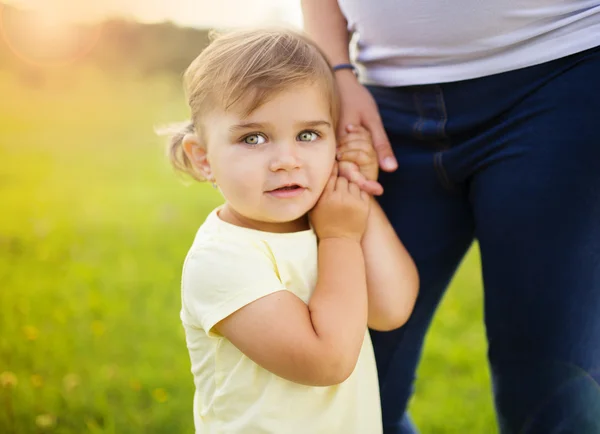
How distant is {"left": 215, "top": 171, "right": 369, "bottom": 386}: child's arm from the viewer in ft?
4.29

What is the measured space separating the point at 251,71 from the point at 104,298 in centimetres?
268

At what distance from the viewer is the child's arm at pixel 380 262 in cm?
157

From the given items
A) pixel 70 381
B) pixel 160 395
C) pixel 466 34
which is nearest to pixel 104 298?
pixel 70 381

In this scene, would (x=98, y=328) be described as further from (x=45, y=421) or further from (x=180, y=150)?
(x=180, y=150)

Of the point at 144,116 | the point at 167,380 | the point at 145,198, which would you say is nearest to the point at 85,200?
the point at 145,198

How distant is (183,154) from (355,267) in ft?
1.68

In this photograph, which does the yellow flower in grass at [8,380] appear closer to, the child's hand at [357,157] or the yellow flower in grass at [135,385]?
the yellow flower in grass at [135,385]

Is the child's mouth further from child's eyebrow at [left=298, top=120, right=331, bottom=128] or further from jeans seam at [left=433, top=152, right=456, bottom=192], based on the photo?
jeans seam at [left=433, top=152, right=456, bottom=192]

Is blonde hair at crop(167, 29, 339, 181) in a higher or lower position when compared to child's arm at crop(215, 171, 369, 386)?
higher

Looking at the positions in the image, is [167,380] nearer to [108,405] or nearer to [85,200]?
[108,405]

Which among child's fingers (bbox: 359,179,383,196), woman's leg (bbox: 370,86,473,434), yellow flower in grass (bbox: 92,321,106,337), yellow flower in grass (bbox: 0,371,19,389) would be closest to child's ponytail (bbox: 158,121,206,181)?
child's fingers (bbox: 359,179,383,196)

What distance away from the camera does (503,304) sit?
1.55 m

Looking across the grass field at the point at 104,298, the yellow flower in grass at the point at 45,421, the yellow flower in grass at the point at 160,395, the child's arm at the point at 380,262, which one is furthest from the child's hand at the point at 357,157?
the yellow flower in grass at the point at 45,421

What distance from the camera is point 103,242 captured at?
472 centimetres
